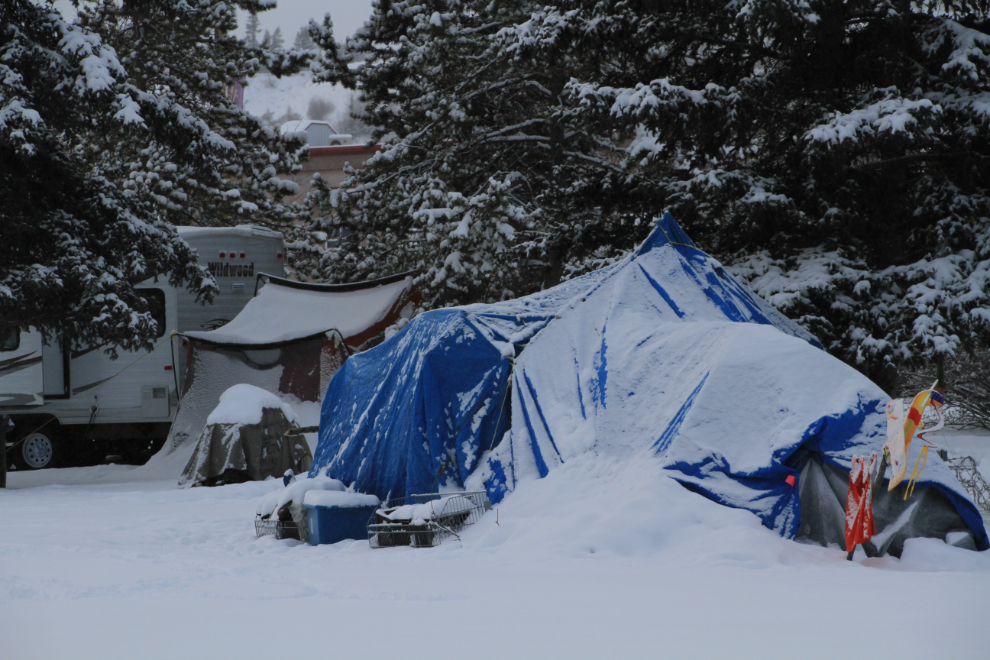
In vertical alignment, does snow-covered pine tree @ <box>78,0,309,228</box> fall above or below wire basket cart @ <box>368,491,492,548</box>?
above

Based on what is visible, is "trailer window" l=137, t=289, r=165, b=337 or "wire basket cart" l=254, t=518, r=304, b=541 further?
"trailer window" l=137, t=289, r=165, b=337

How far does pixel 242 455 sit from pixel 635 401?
5.64 meters

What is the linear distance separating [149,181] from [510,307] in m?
16.1

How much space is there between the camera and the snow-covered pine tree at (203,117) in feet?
68.3

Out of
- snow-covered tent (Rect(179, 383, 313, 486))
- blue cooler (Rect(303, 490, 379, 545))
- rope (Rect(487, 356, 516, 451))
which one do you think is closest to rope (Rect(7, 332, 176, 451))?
snow-covered tent (Rect(179, 383, 313, 486))

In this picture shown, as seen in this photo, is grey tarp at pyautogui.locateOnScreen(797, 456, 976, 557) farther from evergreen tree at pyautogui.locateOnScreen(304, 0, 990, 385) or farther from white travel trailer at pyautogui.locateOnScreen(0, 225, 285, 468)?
white travel trailer at pyautogui.locateOnScreen(0, 225, 285, 468)

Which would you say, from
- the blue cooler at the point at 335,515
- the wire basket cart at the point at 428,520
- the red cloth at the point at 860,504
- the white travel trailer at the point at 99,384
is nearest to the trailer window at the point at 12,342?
the white travel trailer at the point at 99,384

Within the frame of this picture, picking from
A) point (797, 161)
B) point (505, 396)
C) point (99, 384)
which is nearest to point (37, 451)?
point (99, 384)

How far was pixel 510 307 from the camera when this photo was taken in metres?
7.82

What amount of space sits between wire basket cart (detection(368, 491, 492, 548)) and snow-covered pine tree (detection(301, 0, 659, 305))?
6.35 metres

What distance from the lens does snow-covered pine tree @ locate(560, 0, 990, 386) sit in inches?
393

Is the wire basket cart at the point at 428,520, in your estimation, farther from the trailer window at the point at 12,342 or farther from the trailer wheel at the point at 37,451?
the trailer wheel at the point at 37,451

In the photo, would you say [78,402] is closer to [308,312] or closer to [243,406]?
[308,312]

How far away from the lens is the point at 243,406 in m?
10.7
